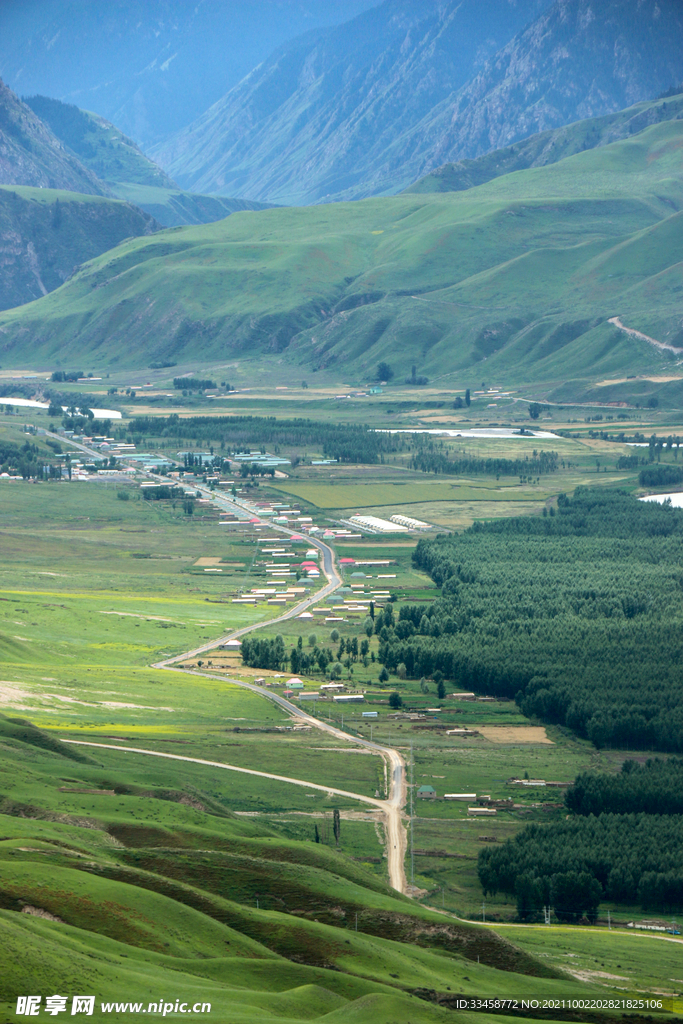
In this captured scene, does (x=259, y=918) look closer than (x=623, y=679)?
Yes

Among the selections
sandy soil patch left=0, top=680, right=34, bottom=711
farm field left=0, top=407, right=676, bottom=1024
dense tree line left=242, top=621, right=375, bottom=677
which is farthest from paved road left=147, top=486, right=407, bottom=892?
sandy soil patch left=0, top=680, right=34, bottom=711

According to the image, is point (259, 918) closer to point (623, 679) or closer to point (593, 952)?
point (593, 952)

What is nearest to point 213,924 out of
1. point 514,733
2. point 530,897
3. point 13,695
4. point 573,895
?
point 530,897

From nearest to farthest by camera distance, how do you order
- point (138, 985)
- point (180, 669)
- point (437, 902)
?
1. point (138, 985)
2. point (437, 902)
3. point (180, 669)

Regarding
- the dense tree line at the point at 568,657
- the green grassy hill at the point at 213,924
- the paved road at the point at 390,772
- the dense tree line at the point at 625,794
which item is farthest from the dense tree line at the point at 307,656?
the green grassy hill at the point at 213,924

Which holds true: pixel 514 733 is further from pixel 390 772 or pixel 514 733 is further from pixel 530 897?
pixel 530 897

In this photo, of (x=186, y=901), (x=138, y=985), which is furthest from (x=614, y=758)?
(x=138, y=985)

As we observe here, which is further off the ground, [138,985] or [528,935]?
[138,985]

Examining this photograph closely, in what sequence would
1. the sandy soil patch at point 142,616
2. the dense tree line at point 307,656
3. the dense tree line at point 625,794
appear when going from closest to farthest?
1. the dense tree line at point 625,794
2. the dense tree line at point 307,656
3. the sandy soil patch at point 142,616

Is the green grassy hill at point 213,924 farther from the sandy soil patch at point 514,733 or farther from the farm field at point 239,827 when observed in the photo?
the sandy soil patch at point 514,733
